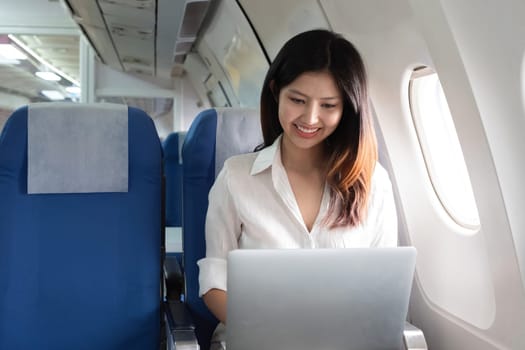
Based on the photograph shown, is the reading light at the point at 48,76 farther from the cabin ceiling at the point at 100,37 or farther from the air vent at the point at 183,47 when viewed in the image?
the air vent at the point at 183,47

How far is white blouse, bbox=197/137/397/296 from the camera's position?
1.67m

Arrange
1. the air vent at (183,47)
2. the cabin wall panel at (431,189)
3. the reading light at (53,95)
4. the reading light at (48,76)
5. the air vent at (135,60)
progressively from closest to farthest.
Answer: the cabin wall panel at (431,189) < the air vent at (183,47) < the air vent at (135,60) < the reading light at (48,76) < the reading light at (53,95)

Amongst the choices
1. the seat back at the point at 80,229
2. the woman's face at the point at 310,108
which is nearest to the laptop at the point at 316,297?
the woman's face at the point at 310,108

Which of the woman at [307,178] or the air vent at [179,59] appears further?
the air vent at [179,59]

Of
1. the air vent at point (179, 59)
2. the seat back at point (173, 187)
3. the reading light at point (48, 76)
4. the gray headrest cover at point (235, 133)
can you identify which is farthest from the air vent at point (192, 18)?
the reading light at point (48, 76)

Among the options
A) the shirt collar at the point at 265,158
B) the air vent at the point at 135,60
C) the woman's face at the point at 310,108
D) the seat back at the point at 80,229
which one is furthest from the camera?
the air vent at the point at 135,60

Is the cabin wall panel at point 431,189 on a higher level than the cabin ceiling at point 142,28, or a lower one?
lower

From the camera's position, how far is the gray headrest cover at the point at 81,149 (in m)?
1.89

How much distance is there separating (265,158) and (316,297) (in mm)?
631

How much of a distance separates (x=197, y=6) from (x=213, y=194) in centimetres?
288

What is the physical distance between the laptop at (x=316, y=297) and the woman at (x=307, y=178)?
0.39 m

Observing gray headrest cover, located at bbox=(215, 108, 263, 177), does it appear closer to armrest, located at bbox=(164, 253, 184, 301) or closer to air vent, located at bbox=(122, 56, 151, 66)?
armrest, located at bbox=(164, 253, 184, 301)

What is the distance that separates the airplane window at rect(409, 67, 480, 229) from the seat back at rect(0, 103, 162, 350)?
972 millimetres

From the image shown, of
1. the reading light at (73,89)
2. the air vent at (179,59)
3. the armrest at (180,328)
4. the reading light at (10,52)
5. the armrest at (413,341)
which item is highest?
the reading light at (10,52)
